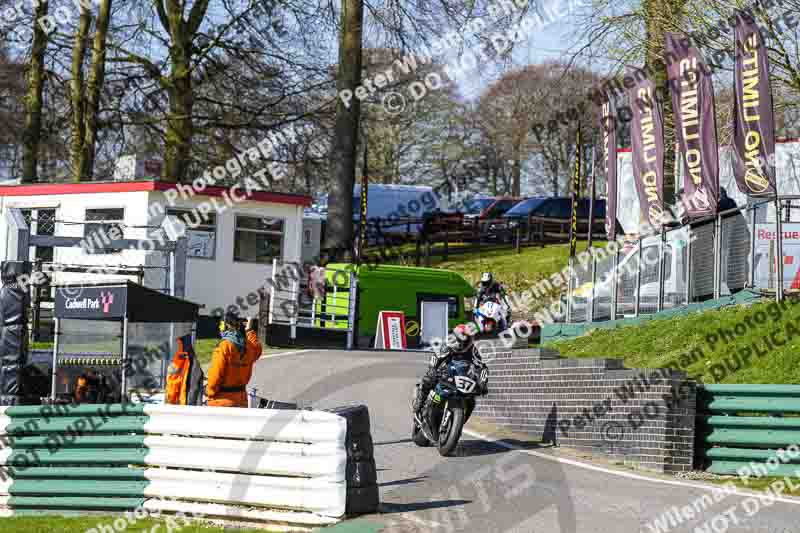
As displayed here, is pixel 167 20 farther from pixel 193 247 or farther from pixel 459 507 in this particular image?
pixel 459 507

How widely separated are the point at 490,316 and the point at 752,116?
8.62 m

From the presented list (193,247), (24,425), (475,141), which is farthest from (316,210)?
(24,425)

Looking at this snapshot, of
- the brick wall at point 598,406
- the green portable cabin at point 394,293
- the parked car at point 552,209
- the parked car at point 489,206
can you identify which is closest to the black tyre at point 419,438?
the brick wall at point 598,406

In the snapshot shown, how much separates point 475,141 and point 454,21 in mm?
28056

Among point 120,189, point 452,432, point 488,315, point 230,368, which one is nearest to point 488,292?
point 488,315

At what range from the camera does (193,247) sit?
27344 millimetres

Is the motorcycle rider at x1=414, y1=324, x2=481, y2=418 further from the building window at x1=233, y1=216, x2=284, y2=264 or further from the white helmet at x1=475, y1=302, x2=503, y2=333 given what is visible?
the building window at x1=233, y1=216, x2=284, y2=264

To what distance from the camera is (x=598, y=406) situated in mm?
12328

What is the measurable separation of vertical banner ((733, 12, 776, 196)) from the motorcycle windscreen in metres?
12.0

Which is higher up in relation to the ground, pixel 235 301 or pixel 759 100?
pixel 759 100

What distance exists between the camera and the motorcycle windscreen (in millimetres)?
26266

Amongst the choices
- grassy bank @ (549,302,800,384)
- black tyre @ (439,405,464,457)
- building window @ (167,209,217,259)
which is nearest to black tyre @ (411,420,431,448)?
black tyre @ (439,405,464,457)

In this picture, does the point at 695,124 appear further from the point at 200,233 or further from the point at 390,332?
the point at 200,233

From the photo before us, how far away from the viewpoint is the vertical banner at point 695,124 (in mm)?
16984
